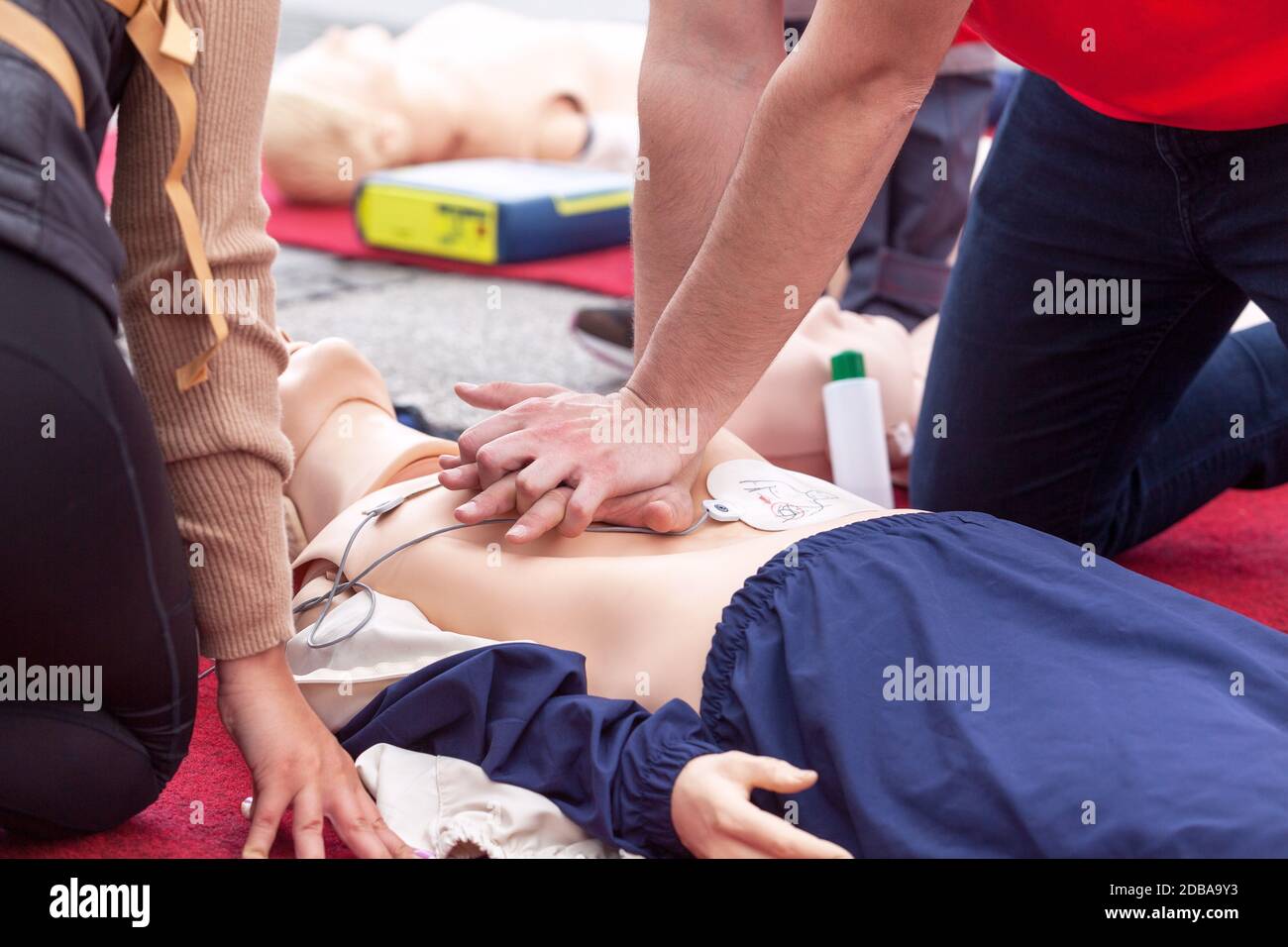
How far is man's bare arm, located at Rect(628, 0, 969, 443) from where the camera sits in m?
0.93

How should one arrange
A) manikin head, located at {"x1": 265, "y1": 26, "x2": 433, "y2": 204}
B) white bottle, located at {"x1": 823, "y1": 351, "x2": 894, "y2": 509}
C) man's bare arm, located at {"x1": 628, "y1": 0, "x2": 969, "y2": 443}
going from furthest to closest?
1. manikin head, located at {"x1": 265, "y1": 26, "x2": 433, "y2": 204}
2. white bottle, located at {"x1": 823, "y1": 351, "x2": 894, "y2": 509}
3. man's bare arm, located at {"x1": 628, "y1": 0, "x2": 969, "y2": 443}

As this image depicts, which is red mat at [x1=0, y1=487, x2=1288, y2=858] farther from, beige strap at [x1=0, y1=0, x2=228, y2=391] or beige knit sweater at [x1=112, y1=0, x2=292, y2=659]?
beige strap at [x1=0, y1=0, x2=228, y2=391]

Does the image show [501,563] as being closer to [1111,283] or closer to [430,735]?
[430,735]

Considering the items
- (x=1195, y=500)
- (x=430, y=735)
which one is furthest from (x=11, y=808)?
(x=1195, y=500)

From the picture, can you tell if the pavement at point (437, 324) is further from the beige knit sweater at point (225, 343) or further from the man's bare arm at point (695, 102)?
the beige knit sweater at point (225, 343)

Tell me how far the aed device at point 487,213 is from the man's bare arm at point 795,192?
5.87ft

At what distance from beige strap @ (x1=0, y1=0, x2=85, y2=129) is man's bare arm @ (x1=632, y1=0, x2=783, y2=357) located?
64cm

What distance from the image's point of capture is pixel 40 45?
2.35ft

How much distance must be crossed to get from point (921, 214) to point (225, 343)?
65.4 inches

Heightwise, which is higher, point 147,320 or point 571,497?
point 147,320

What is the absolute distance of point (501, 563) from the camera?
1053 millimetres

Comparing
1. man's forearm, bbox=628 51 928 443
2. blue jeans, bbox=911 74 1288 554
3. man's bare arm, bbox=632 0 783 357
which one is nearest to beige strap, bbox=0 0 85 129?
man's forearm, bbox=628 51 928 443

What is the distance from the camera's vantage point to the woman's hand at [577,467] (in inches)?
40.7

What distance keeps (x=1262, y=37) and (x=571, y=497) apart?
66 cm
